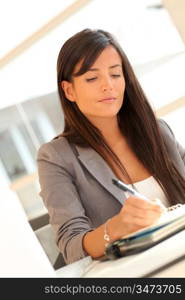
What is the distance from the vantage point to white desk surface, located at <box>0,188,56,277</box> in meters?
0.49

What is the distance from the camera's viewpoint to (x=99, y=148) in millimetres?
1154

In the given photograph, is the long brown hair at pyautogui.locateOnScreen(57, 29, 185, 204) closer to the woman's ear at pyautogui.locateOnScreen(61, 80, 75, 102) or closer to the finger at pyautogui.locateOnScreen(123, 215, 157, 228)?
the woman's ear at pyautogui.locateOnScreen(61, 80, 75, 102)

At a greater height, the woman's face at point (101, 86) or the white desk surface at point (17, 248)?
the woman's face at point (101, 86)

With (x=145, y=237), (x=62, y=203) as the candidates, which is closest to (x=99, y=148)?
(x=62, y=203)

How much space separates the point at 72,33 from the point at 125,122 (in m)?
0.36

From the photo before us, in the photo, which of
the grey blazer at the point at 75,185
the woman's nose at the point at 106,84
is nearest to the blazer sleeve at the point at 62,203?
the grey blazer at the point at 75,185

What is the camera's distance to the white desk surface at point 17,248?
49 centimetres

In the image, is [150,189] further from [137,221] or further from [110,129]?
[137,221]

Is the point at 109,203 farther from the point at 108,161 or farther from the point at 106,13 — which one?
the point at 106,13

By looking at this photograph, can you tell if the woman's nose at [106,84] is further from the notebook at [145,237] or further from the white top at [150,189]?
the notebook at [145,237]

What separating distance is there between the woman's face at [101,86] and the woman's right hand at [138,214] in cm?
46

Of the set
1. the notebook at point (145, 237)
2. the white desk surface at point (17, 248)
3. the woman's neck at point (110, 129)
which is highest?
the woman's neck at point (110, 129)

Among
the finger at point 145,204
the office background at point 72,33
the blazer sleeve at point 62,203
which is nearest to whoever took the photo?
the finger at point 145,204

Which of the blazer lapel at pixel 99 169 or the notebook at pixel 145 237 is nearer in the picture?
the notebook at pixel 145 237
